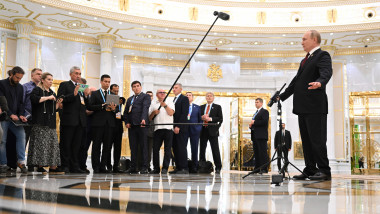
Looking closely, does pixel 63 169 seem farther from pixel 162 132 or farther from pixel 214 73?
pixel 214 73

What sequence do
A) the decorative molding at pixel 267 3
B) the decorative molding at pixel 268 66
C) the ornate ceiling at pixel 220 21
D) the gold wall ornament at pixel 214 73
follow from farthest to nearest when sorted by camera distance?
1. the decorative molding at pixel 268 66
2. the gold wall ornament at pixel 214 73
3. the decorative molding at pixel 267 3
4. the ornate ceiling at pixel 220 21

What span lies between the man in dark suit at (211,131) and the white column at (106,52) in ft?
14.8

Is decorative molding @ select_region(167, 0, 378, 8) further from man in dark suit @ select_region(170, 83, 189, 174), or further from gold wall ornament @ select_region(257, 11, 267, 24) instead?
man in dark suit @ select_region(170, 83, 189, 174)

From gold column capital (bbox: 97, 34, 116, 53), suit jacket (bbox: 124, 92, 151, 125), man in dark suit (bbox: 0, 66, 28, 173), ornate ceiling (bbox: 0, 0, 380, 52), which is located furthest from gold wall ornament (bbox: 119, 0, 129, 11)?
man in dark suit (bbox: 0, 66, 28, 173)

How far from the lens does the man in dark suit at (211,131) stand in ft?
22.8

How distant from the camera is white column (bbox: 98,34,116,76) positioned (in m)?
10.9

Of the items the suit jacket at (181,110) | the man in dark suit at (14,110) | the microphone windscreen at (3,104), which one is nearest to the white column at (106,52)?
the suit jacket at (181,110)

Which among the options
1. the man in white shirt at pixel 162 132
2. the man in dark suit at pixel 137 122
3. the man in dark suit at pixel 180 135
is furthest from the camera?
the man in dark suit at pixel 180 135

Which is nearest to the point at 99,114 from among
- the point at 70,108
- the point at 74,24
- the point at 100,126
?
the point at 100,126

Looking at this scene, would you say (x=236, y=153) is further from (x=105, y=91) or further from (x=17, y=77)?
(x=17, y=77)

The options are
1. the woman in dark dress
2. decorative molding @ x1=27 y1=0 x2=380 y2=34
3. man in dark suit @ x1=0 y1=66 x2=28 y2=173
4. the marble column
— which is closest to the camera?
the woman in dark dress

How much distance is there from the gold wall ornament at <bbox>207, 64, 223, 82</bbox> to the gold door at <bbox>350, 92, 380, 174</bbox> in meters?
4.14

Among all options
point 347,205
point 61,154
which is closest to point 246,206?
point 347,205

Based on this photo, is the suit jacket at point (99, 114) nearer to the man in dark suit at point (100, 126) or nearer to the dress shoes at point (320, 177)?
the man in dark suit at point (100, 126)
